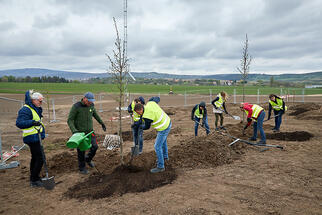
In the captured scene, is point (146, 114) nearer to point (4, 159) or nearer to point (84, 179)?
point (84, 179)

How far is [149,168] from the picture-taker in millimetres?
4980

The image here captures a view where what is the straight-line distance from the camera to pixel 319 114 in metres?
11.7

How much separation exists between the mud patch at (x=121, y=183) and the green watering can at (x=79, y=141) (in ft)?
2.42

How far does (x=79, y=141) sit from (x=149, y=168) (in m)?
1.71

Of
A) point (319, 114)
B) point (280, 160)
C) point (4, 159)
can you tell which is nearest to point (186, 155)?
point (280, 160)

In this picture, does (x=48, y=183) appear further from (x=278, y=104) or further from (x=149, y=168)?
(x=278, y=104)

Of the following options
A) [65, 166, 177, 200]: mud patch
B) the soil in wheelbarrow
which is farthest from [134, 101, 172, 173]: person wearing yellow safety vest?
the soil in wheelbarrow

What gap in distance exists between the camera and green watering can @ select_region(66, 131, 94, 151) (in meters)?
4.16

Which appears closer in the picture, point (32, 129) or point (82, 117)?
point (32, 129)

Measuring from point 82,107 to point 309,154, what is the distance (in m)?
6.02

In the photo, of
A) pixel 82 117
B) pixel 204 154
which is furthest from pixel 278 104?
pixel 82 117

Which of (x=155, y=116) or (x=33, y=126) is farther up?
(x=155, y=116)

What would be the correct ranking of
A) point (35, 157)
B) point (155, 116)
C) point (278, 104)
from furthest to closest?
point (278, 104) → point (155, 116) → point (35, 157)

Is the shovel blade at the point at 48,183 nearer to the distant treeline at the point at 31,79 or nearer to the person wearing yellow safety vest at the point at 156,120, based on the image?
the person wearing yellow safety vest at the point at 156,120
